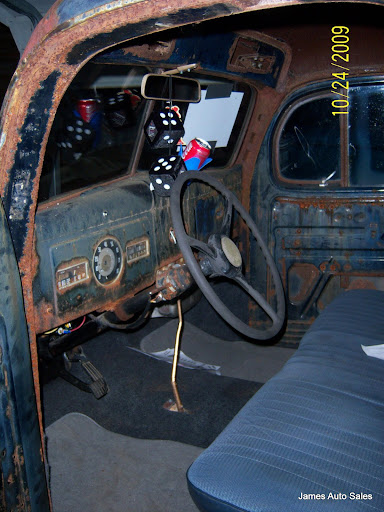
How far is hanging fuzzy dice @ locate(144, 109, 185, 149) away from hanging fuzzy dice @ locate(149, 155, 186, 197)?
0.10 m

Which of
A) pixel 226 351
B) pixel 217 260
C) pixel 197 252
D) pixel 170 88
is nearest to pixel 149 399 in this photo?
pixel 226 351

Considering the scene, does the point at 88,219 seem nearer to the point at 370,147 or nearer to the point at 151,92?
the point at 151,92

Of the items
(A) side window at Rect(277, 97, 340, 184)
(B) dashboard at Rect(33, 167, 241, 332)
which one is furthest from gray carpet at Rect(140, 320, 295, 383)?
(A) side window at Rect(277, 97, 340, 184)

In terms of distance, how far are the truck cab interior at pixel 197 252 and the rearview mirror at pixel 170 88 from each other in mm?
10

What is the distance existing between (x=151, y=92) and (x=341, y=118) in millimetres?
1181

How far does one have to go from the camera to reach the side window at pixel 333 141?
265 cm

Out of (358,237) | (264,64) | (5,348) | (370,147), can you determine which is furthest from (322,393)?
(264,64)

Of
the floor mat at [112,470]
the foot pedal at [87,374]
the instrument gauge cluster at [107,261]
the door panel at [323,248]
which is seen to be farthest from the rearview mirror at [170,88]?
the floor mat at [112,470]

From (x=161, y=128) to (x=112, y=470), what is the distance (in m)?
1.57

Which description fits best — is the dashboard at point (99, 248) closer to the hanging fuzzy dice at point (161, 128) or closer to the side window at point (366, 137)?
the hanging fuzzy dice at point (161, 128)

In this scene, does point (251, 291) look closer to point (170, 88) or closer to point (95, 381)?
point (170, 88)

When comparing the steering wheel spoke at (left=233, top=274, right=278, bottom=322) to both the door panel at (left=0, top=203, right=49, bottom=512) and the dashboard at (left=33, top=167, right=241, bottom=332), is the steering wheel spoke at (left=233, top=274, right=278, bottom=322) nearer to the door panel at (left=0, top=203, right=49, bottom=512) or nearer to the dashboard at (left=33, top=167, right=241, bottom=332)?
the dashboard at (left=33, top=167, right=241, bottom=332)

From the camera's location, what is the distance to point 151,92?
210 centimetres

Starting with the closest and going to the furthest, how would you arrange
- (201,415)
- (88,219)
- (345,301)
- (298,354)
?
1. (88,219)
2. (298,354)
3. (345,301)
4. (201,415)
